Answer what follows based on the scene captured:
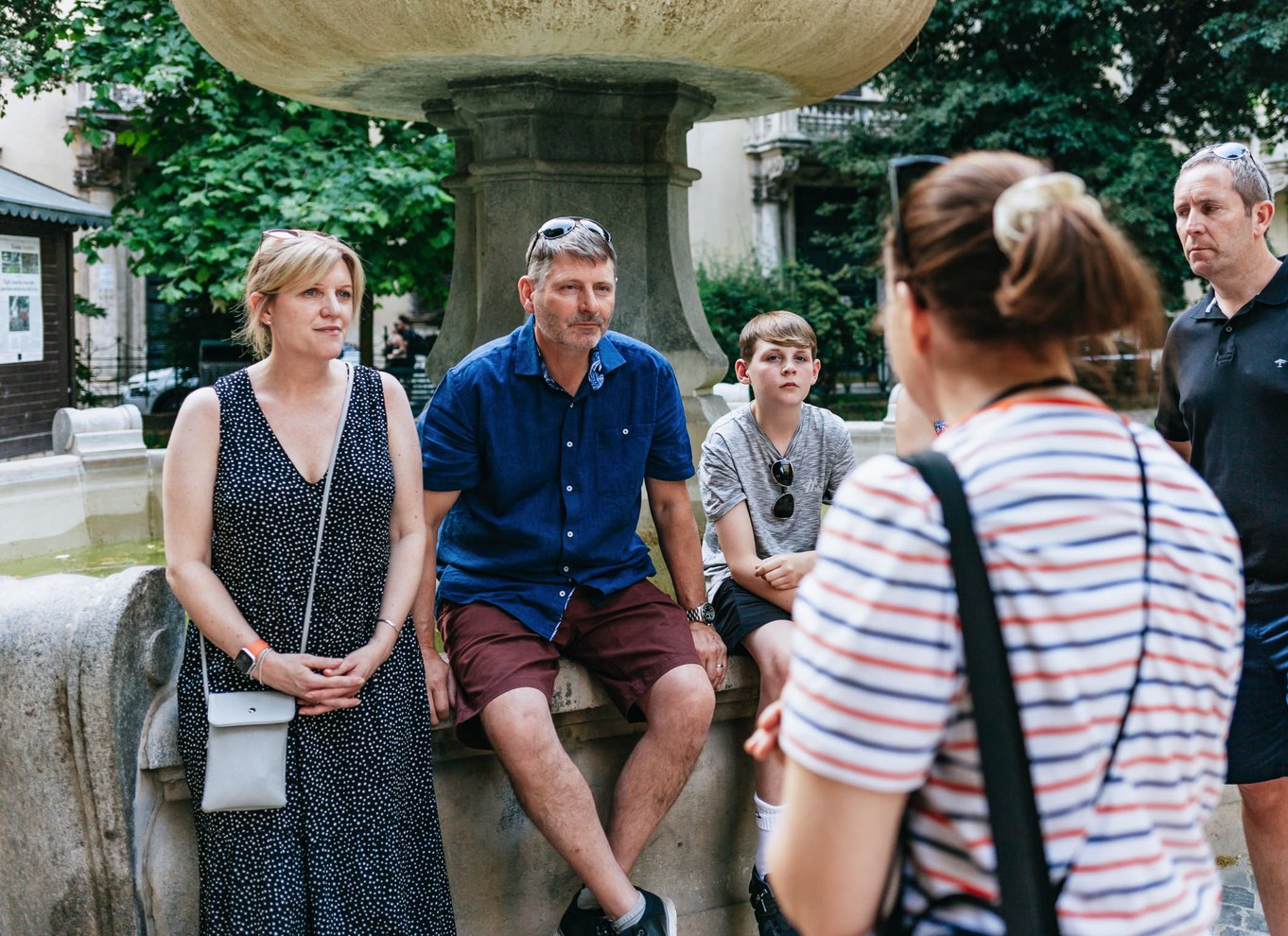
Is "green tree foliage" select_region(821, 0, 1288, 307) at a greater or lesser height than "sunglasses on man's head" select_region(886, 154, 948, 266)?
greater

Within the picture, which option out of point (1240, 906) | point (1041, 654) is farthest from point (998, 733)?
point (1240, 906)

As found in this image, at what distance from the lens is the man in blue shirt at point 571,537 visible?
2908 millimetres

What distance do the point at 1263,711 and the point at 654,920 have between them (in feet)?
4.69

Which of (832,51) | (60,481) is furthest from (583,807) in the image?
(60,481)

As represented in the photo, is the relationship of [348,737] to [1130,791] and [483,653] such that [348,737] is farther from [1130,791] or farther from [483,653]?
[1130,791]

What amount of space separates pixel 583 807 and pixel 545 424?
35.8 inches

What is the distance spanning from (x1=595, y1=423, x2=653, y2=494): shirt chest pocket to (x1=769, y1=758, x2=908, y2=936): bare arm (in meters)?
1.92

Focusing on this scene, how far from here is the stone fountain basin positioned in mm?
3846

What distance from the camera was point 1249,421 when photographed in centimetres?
304

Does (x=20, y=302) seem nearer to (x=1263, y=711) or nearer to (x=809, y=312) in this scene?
(x=809, y=312)

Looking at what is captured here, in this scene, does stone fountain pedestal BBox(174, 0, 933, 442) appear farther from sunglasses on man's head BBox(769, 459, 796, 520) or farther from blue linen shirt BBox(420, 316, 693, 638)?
sunglasses on man's head BBox(769, 459, 796, 520)

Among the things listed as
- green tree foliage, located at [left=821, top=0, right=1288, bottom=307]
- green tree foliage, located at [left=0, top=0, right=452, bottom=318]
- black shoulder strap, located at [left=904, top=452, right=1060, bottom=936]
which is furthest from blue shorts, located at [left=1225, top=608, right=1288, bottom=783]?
green tree foliage, located at [left=821, top=0, right=1288, bottom=307]

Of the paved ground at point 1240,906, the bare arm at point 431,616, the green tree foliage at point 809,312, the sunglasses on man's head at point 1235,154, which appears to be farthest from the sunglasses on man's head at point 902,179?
the green tree foliage at point 809,312

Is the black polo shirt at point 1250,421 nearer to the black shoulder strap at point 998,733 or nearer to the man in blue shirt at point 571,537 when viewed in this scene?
the man in blue shirt at point 571,537
